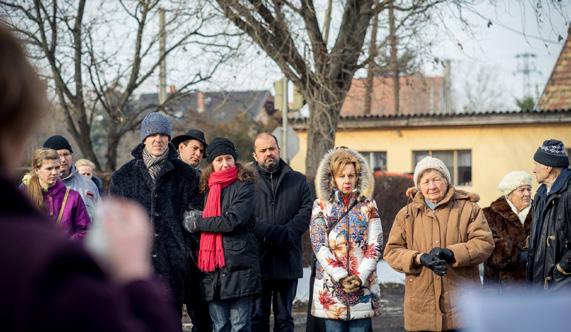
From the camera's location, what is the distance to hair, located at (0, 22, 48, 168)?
1.63 meters

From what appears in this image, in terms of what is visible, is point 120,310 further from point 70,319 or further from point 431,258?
point 431,258

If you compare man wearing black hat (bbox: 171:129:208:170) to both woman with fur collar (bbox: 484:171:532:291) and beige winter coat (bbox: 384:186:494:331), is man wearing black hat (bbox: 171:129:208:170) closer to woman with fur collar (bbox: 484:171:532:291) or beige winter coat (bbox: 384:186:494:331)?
beige winter coat (bbox: 384:186:494:331)

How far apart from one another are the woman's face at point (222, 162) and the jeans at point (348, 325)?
1565 mm

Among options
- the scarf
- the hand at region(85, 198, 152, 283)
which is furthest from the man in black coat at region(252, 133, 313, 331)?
the hand at region(85, 198, 152, 283)

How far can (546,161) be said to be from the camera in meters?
7.82

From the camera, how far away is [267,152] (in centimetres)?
876

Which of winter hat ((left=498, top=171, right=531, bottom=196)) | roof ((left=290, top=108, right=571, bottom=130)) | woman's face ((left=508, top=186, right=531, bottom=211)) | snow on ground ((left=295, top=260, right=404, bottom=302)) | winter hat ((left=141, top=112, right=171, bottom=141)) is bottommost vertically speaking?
snow on ground ((left=295, top=260, right=404, bottom=302))

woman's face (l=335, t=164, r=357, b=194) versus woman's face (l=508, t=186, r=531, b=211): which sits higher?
woman's face (l=335, t=164, r=357, b=194)

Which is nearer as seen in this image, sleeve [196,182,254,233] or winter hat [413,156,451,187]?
winter hat [413,156,451,187]

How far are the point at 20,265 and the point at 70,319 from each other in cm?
12

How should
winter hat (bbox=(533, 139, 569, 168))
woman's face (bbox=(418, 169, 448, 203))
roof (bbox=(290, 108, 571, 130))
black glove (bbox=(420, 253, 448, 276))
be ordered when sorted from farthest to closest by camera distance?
roof (bbox=(290, 108, 571, 130)) < winter hat (bbox=(533, 139, 569, 168)) < woman's face (bbox=(418, 169, 448, 203)) < black glove (bbox=(420, 253, 448, 276))

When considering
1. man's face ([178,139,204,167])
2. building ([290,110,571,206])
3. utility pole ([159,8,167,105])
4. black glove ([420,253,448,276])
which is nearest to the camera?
black glove ([420,253,448,276])

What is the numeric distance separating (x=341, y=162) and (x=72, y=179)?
327 cm

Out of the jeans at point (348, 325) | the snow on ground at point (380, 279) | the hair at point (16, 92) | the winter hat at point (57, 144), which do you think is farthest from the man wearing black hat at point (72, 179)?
the hair at point (16, 92)
